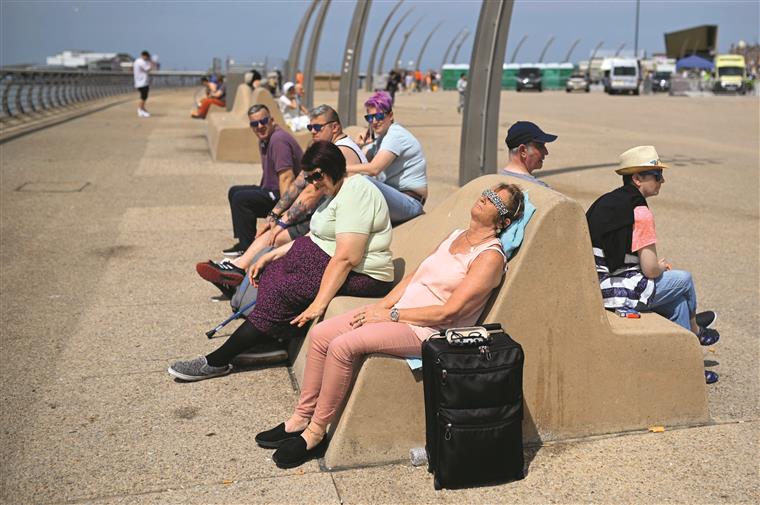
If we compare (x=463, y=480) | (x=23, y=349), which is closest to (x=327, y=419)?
(x=463, y=480)

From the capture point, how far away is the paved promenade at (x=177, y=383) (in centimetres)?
369

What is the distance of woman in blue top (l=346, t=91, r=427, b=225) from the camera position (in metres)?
6.32

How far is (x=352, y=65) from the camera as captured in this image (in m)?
18.6

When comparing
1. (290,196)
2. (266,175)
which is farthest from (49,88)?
(290,196)

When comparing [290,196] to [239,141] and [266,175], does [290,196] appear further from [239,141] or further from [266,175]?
[239,141]

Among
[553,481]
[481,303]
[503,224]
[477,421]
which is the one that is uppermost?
[503,224]

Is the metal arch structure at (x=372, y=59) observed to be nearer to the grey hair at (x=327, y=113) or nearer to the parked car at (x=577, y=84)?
the parked car at (x=577, y=84)

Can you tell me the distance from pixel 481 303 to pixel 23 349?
9.89 ft

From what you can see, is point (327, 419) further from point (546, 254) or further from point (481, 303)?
point (546, 254)

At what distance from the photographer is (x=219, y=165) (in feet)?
47.3

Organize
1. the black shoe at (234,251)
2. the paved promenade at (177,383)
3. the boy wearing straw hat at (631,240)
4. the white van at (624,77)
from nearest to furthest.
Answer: the paved promenade at (177,383) → the boy wearing straw hat at (631,240) → the black shoe at (234,251) → the white van at (624,77)

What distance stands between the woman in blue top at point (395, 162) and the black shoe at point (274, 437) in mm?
2488

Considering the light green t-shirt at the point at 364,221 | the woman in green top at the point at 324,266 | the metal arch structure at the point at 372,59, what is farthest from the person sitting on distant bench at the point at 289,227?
the metal arch structure at the point at 372,59

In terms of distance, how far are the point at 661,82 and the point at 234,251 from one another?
55.5 m
